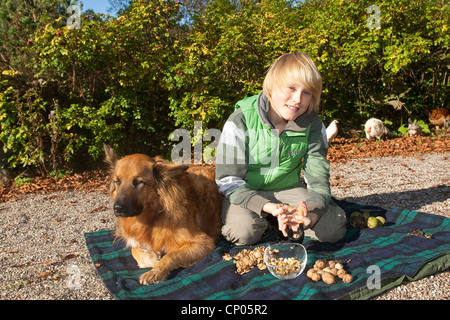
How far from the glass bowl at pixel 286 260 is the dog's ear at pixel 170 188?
87cm

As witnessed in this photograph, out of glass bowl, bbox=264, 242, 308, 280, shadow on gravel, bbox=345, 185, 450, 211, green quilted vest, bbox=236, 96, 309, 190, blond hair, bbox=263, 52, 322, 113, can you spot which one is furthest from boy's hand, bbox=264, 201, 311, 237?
shadow on gravel, bbox=345, 185, 450, 211

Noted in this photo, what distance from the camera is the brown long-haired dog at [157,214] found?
3107 millimetres

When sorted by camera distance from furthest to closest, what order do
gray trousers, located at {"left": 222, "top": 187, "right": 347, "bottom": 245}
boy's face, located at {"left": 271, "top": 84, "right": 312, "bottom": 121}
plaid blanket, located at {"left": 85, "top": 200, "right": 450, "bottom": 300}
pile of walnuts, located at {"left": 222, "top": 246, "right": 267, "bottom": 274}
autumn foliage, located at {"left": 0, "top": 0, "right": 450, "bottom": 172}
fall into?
autumn foliage, located at {"left": 0, "top": 0, "right": 450, "bottom": 172} → gray trousers, located at {"left": 222, "top": 187, "right": 347, "bottom": 245} → boy's face, located at {"left": 271, "top": 84, "right": 312, "bottom": 121} → pile of walnuts, located at {"left": 222, "top": 246, "right": 267, "bottom": 274} → plaid blanket, located at {"left": 85, "top": 200, "right": 450, "bottom": 300}

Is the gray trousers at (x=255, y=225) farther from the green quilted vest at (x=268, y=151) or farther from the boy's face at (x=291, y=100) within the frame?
the boy's face at (x=291, y=100)

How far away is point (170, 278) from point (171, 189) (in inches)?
29.5

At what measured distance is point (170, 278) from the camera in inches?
119

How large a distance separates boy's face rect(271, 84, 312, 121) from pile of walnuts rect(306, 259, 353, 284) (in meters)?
1.29

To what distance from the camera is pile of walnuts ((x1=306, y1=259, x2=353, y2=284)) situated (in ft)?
9.03

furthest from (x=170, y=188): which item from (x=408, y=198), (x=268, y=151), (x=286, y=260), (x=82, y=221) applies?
(x=408, y=198)

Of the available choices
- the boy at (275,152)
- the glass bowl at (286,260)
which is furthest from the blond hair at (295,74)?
the glass bowl at (286,260)

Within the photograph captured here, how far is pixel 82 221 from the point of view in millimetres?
4758

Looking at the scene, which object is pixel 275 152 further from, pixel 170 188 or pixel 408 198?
pixel 408 198

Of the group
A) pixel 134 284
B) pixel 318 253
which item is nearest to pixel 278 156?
pixel 318 253

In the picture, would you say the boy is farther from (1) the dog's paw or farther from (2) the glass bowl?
(1) the dog's paw
